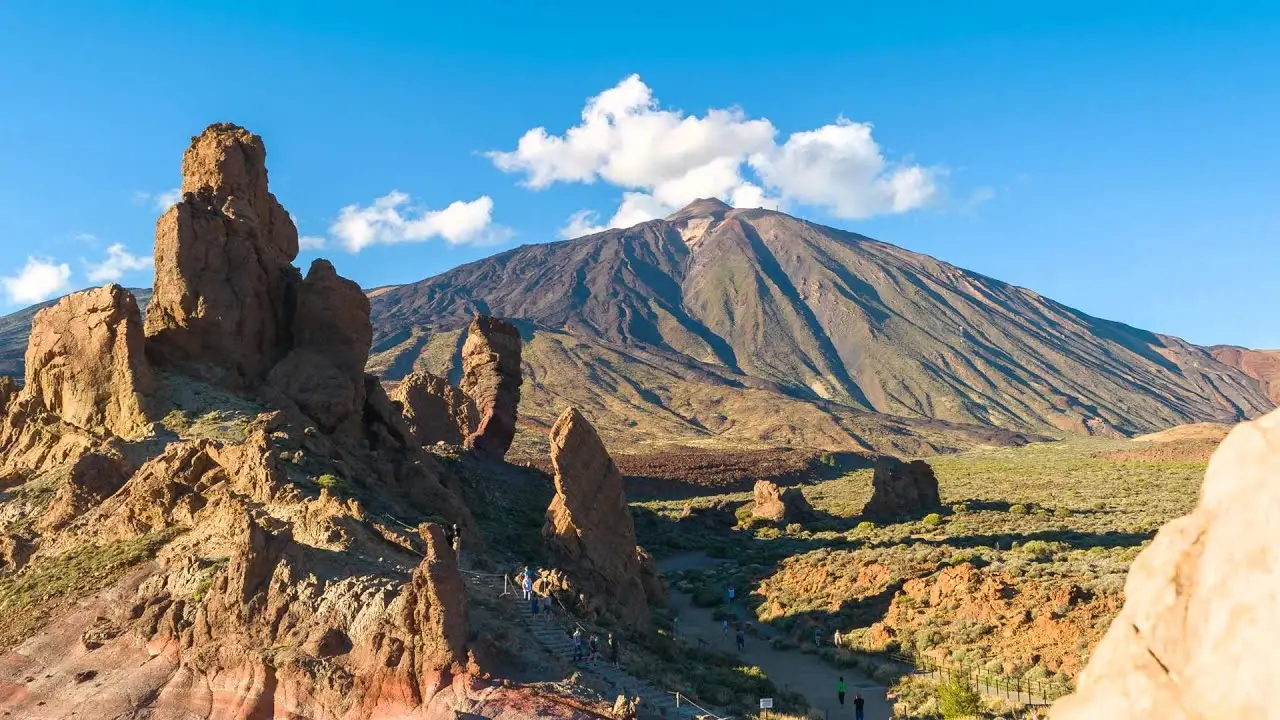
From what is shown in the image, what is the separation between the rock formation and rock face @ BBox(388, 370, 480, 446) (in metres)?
18.7

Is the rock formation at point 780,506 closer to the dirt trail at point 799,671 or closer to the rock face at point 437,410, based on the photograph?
the rock face at point 437,410

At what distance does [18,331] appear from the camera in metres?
194

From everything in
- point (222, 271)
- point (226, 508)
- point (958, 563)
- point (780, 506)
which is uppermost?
point (222, 271)

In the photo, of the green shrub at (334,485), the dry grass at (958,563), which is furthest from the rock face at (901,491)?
the green shrub at (334,485)

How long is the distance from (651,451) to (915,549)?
7171 cm

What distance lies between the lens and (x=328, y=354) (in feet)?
98.3

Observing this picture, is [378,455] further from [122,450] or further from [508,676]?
[508,676]

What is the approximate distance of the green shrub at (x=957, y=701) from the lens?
17984mm

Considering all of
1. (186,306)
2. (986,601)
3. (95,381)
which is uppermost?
(186,306)

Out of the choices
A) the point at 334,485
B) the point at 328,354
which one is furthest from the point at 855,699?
the point at 328,354

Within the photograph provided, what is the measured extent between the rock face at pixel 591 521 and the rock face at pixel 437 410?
28441mm

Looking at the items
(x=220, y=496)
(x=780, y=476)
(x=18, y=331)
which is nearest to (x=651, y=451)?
(x=780, y=476)

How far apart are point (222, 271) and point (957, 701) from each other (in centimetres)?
2512

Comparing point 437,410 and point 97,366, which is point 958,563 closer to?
point 97,366
